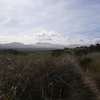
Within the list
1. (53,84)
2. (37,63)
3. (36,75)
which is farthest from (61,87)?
(37,63)

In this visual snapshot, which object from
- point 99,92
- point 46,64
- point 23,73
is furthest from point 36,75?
point 99,92

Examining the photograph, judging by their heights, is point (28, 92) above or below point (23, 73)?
below

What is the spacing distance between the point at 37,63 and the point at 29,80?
179cm

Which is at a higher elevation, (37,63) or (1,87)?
(37,63)

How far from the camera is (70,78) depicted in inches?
385

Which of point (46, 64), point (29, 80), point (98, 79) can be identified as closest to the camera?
point (29, 80)

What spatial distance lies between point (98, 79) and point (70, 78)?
8.49 feet

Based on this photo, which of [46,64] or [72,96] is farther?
[46,64]

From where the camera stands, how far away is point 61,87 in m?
9.05

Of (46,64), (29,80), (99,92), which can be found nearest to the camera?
(29,80)

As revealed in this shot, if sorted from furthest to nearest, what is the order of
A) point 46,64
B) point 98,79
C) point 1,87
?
point 98,79 → point 46,64 → point 1,87

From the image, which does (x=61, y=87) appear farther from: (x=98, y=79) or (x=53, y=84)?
(x=98, y=79)

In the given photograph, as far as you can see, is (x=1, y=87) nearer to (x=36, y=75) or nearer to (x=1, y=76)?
(x=1, y=76)

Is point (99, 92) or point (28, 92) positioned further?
point (99, 92)
